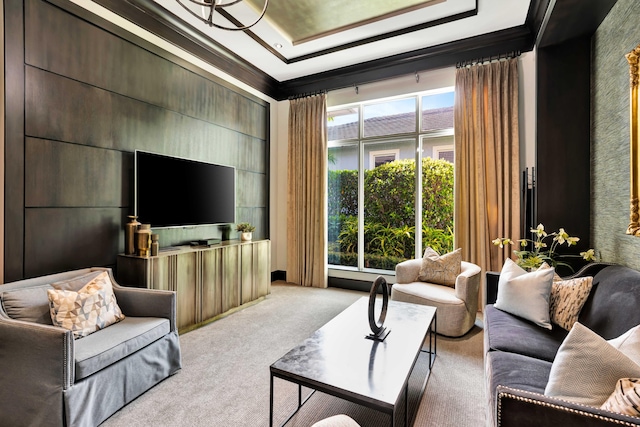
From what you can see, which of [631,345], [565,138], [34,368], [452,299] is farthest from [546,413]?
[565,138]

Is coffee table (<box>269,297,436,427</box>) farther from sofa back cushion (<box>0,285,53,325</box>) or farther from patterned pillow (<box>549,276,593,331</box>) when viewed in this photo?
sofa back cushion (<box>0,285,53,325</box>)

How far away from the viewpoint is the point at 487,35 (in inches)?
144

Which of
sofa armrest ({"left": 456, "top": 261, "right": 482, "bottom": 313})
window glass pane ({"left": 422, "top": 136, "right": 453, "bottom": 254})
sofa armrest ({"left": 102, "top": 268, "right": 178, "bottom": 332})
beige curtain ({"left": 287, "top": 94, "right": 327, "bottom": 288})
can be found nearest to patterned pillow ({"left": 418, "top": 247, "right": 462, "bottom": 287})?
sofa armrest ({"left": 456, "top": 261, "right": 482, "bottom": 313})

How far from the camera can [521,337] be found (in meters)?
1.93

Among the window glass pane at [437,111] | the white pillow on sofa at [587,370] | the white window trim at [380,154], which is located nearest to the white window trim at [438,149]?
the window glass pane at [437,111]

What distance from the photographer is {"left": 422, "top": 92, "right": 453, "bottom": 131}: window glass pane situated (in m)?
4.17

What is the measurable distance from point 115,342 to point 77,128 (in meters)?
1.83

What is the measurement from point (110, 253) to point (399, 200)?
139 inches

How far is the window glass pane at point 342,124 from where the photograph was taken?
488 centimetres

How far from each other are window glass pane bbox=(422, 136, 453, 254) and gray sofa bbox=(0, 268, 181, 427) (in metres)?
3.39

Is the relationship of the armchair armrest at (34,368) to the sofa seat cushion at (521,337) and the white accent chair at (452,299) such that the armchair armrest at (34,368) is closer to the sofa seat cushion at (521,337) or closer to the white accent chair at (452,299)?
the sofa seat cushion at (521,337)

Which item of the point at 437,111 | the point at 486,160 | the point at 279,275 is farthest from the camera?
the point at 279,275

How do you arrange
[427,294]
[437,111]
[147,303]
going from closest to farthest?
[147,303], [427,294], [437,111]

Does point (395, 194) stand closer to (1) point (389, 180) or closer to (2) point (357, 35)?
(1) point (389, 180)
